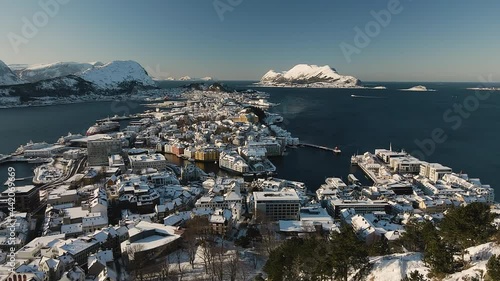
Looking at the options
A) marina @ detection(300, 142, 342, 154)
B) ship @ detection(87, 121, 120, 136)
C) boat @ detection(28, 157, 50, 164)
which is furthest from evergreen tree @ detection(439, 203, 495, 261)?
ship @ detection(87, 121, 120, 136)

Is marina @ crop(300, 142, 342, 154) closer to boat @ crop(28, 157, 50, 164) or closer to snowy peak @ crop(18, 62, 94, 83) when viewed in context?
boat @ crop(28, 157, 50, 164)

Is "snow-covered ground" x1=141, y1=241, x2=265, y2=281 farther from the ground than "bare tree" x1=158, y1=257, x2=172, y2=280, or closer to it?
closer to it

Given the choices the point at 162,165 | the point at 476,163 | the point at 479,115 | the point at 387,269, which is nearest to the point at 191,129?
the point at 162,165

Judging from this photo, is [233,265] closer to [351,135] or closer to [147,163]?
[147,163]

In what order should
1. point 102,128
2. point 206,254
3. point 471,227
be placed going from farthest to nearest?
point 102,128, point 206,254, point 471,227

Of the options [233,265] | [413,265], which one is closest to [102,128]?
[233,265]

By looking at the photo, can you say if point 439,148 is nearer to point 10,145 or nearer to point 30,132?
point 10,145

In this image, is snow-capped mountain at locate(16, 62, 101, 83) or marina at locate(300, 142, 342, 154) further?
snow-capped mountain at locate(16, 62, 101, 83)

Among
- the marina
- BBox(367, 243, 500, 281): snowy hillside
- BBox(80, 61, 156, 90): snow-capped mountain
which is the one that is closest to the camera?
BBox(367, 243, 500, 281): snowy hillside
